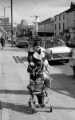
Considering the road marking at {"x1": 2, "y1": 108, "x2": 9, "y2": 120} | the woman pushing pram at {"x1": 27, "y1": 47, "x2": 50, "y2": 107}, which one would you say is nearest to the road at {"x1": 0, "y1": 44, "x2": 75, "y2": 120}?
the road marking at {"x1": 2, "y1": 108, "x2": 9, "y2": 120}

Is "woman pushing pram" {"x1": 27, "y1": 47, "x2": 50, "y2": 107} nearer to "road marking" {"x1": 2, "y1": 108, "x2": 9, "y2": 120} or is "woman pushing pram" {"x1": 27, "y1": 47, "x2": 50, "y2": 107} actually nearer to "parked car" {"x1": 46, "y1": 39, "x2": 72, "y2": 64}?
"road marking" {"x1": 2, "y1": 108, "x2": 9, "y2": 120}

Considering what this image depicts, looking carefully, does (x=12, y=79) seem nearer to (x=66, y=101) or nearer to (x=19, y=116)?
(x=66, y=101)

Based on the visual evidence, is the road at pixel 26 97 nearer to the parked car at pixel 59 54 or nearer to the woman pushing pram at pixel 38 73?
the woman pushing pram at pixel 38 73

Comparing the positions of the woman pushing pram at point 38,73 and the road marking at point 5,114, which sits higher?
the woman pushing pram at point 38,73

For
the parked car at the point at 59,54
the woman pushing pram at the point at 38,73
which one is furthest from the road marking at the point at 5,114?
the parked car at the point at 59,54

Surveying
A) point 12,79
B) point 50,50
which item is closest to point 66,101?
point 12,79

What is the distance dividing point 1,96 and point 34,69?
2621 millimetres

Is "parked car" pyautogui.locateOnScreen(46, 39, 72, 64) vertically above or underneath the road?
above

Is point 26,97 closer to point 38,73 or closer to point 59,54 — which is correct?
point 38,73

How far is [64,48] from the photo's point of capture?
2139 centimetres

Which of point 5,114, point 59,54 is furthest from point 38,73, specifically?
point 59,54

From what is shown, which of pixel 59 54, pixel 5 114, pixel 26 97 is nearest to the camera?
pixel 5 114

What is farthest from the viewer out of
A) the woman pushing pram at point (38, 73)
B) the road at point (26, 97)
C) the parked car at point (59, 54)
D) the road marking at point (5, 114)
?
the parked car at point (59, 54)

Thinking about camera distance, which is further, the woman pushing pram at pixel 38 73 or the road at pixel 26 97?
the woman pushing pram at pixel 38 73
